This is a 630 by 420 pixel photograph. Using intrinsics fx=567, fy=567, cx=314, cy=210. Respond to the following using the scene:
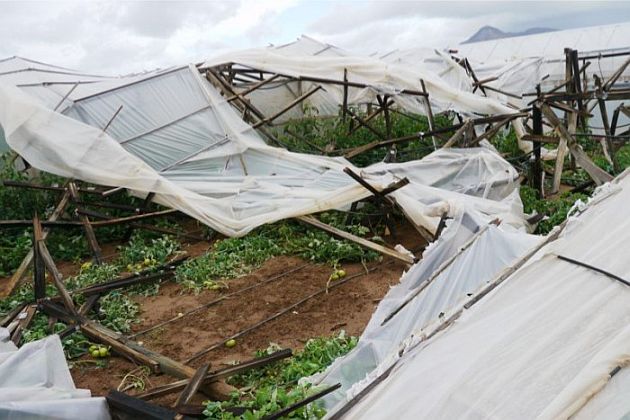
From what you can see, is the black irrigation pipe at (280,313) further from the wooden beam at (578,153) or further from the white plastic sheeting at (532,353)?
the wooden beam at (578,153)

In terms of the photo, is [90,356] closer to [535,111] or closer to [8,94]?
[8,94]

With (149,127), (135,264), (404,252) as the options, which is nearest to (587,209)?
(404,252)

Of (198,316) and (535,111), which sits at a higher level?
(535,111)

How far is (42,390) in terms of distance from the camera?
3.18 m

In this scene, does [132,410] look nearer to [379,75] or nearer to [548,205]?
[548,205]

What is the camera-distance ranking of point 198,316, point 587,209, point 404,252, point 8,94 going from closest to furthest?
point 587,209, point 198,316, point 404,252, point 8,94

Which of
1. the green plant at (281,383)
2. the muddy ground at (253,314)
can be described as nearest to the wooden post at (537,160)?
the muddy ground at (253,314)

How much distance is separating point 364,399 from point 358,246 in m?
4.68

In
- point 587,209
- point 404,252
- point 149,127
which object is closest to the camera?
point 587,209

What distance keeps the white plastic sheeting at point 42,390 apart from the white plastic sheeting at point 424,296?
4.47ft

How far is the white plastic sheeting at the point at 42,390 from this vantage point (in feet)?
9.66

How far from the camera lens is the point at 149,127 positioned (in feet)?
30.5

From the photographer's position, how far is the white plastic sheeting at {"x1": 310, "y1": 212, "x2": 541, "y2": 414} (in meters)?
3.37

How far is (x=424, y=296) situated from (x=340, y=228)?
3855 millimetres
